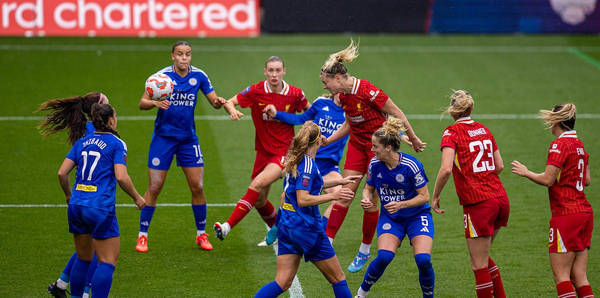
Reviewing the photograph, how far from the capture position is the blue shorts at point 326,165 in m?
10.1

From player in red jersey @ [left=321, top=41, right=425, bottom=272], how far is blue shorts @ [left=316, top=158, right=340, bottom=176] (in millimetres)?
480

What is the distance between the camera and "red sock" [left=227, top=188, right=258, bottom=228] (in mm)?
9562

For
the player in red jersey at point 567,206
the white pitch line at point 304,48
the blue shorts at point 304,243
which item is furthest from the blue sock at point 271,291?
the white pitch line at point 304,48

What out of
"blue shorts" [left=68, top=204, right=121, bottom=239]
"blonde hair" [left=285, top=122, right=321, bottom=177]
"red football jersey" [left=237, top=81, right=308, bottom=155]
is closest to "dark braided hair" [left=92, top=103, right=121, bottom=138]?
"blue shorts" [left=68, top=204, right=121, bottom=239]

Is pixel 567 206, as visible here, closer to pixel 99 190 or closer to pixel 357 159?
pixel 357 159

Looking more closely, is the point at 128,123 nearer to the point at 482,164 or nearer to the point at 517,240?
the point at 517,240

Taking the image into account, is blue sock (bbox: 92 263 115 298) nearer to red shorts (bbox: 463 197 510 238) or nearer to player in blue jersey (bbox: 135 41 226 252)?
player in blue jersey (bbox: 135 41 226 252)

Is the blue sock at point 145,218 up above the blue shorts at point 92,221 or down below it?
below

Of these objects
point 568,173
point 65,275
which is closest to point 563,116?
point 568,173

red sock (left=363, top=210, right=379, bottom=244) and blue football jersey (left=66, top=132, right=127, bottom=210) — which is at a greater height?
blue football jersey (left=66, top=132, right=127, bottom=210)

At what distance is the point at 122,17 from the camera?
22.0m

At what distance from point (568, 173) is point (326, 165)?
3461 millimetres

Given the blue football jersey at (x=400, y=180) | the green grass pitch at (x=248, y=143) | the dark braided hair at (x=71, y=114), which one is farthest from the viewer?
the green grass pitch at (x=248, y=143)

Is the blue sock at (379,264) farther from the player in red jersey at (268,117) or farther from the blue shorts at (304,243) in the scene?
the player in red jersey at (268,117)
